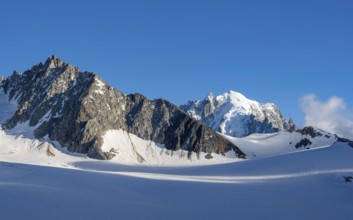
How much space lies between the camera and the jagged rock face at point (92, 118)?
171750 mm

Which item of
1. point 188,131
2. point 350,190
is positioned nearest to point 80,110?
point 188,131

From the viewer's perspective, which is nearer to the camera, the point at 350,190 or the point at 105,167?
the point at 350,190

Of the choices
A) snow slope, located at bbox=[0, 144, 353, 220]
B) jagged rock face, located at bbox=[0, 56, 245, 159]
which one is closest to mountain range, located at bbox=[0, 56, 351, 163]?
jagged rock face, located at bbox=[0, 56, 245, 159]

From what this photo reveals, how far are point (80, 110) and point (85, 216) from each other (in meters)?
159

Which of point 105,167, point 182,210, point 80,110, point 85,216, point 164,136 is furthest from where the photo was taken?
point 164,136

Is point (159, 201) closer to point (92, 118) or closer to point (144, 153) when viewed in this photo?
point (144, 153)

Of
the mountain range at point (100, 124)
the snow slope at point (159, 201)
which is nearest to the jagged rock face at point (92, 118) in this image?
the mountain range at point (100, 124)

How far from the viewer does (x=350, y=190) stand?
3625 centimetres

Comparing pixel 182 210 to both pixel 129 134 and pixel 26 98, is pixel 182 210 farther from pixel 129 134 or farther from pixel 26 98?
pixel 26 98

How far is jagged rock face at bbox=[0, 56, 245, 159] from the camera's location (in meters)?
172

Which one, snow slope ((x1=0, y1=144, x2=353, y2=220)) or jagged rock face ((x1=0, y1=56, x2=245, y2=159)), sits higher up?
jagged rock face ((x1=0, y1=56, x2=245, y2=159))

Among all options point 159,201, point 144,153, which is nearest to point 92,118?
point 144,153

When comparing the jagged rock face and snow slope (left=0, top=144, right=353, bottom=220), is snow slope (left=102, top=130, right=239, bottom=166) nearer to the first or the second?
the jagged rock face

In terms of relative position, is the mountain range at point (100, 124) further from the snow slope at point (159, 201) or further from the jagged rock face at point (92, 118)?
the snow slope at point (159, 201)
